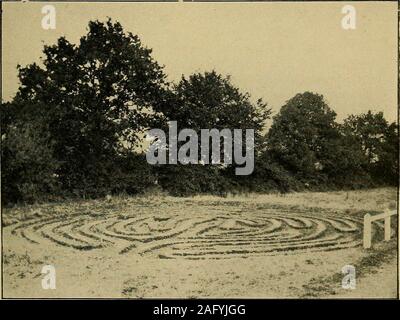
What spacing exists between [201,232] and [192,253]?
2623 millimetres

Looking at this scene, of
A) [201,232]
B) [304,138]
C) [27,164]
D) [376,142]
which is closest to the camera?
[201,232]

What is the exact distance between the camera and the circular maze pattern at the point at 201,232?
1245cm

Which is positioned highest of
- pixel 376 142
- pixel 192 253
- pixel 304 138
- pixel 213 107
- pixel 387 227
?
pixel 213 107

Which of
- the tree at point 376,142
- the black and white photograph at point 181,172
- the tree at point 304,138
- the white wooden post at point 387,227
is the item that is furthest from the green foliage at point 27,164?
the tree at point 376,142

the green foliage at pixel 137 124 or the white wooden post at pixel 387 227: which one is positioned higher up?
the green foliage at pixel 137 124

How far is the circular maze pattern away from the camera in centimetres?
1245

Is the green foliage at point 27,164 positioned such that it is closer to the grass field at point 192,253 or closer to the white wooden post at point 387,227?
the grass field at point 192,253

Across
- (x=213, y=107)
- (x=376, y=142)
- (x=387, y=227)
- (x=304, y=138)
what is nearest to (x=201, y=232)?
(x=387, y=227)

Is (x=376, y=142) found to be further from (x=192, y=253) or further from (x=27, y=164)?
(x=27, y=164)

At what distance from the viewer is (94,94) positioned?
754 inches

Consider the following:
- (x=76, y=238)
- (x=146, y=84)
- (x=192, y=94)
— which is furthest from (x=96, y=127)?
(x=76, y=238)

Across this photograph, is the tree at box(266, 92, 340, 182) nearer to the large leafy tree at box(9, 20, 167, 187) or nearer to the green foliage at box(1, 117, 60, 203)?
the large leafy tree at box(9, 20, 167, 187)

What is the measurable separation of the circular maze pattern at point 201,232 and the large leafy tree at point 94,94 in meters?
2.81

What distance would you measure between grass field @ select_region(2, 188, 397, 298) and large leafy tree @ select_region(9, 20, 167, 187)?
2.20 meters
